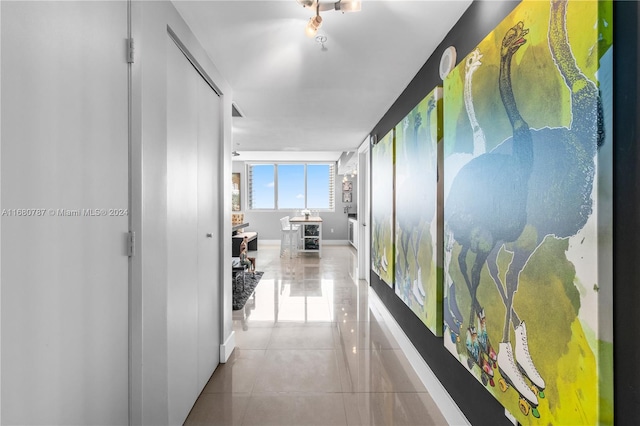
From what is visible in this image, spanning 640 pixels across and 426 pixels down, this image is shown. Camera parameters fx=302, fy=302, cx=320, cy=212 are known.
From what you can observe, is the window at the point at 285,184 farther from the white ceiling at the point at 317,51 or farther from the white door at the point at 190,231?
the white door at the point at 190,231

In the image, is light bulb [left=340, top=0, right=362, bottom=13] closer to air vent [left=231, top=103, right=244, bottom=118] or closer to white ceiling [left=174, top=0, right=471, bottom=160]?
white ceiling [left=174, top=0, right=471, bottom=160]

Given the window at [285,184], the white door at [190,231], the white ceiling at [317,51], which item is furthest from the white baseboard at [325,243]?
the white door at [190,231]

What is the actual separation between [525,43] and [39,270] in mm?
1741

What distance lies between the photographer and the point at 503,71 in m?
1.21

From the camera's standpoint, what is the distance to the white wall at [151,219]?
1258 mm

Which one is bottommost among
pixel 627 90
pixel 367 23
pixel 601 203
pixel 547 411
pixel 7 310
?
pixel 547 411

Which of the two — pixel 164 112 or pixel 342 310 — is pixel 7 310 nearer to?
pixel 164 112

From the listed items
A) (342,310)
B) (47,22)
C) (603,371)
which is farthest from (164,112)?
(342,310)

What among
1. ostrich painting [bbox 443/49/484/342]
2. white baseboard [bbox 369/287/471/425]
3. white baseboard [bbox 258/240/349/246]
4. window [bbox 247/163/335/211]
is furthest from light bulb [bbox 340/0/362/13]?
white baseboard [bbox 258/240/349/246]

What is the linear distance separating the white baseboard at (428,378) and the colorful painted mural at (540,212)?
41 centimetres

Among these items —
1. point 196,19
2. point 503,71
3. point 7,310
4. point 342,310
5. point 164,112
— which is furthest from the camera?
point 342,310

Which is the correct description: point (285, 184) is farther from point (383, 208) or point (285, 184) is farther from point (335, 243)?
point (383, 208)

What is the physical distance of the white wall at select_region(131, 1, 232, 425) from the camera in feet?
4.13

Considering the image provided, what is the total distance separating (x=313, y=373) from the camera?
7.57ft
